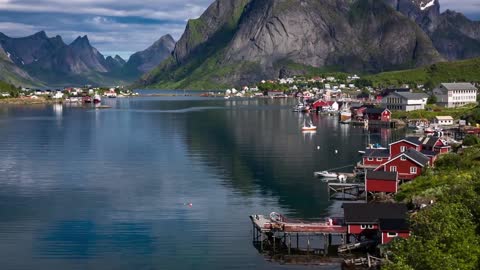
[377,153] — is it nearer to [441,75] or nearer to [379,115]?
[379,115]

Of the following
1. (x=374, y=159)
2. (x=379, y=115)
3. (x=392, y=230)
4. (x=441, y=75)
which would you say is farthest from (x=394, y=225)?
(x=441, y=75)

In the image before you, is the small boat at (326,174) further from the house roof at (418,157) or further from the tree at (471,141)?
the tree at (471,141)

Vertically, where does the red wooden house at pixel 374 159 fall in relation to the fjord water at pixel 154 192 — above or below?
above

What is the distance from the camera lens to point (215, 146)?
6869 centimetres

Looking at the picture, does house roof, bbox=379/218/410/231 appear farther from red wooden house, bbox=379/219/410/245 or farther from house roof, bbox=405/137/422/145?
house roof, bbox=405/137/422/145

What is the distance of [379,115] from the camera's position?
98438mm

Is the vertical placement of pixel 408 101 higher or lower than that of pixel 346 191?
higher

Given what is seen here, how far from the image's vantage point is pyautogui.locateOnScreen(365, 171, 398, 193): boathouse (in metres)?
39.8

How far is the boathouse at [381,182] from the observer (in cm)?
3978

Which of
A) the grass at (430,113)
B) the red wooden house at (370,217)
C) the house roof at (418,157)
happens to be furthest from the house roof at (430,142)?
the grass at (430,113)

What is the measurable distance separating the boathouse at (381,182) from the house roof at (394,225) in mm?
10003

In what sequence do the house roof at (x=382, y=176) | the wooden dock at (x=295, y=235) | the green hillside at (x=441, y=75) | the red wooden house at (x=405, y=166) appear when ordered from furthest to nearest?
the green hillside at (x=441, y=75), the red wooden house at (x=405, y=166), the house roof at (x=382, y=176), the wooden dock at (x=295, y=235)

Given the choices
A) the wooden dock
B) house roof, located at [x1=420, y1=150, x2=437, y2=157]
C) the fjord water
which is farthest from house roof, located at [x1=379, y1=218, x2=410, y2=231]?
house roof, located at [x1=420, y1=150, x2=437, y2=157]

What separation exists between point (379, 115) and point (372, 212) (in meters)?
69.1
